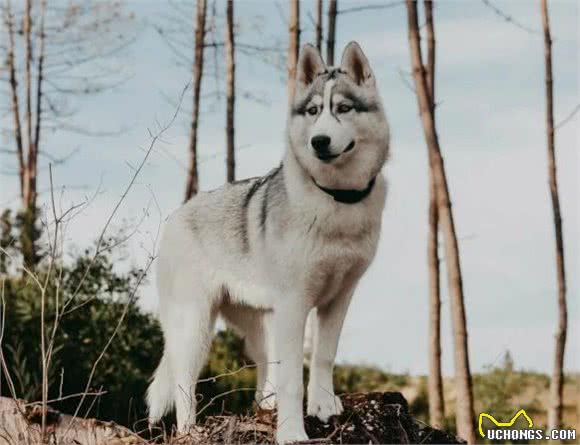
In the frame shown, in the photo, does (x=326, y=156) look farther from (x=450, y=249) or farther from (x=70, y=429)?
(x=450, y=249)


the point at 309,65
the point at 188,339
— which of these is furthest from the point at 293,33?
the point at 309,65

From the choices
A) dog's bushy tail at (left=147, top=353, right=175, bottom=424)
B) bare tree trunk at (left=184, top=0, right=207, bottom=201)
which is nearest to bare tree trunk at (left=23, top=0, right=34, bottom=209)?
bare tree trunk at (left=184, top=0, right=207, bottom=201)

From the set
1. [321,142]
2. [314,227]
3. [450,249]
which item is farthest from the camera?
[450,249]

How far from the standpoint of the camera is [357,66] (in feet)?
18.6

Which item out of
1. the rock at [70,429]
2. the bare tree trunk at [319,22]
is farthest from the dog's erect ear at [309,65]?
the bare tree trunk at [319,22]

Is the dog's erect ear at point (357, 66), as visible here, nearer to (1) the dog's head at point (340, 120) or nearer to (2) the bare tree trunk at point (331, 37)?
(1) the dog's head at point (340, 120)

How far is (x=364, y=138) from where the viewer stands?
5.53m

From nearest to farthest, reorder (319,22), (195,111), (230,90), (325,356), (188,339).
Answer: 1. (325,356)
2. (188,339)
3. (319,22)
4. (230,90)
5. (195,111)

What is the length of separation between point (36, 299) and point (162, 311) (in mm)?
4181

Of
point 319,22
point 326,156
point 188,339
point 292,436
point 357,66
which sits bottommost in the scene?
point 292,436

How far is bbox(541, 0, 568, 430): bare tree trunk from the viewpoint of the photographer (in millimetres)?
10711

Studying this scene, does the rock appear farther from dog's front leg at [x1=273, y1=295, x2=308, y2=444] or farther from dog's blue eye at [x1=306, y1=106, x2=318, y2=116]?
dog's blue eye at [x1=306, y1=106, x2=318, y2=116]

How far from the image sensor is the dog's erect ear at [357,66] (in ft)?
18.5

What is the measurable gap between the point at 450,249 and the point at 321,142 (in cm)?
455
